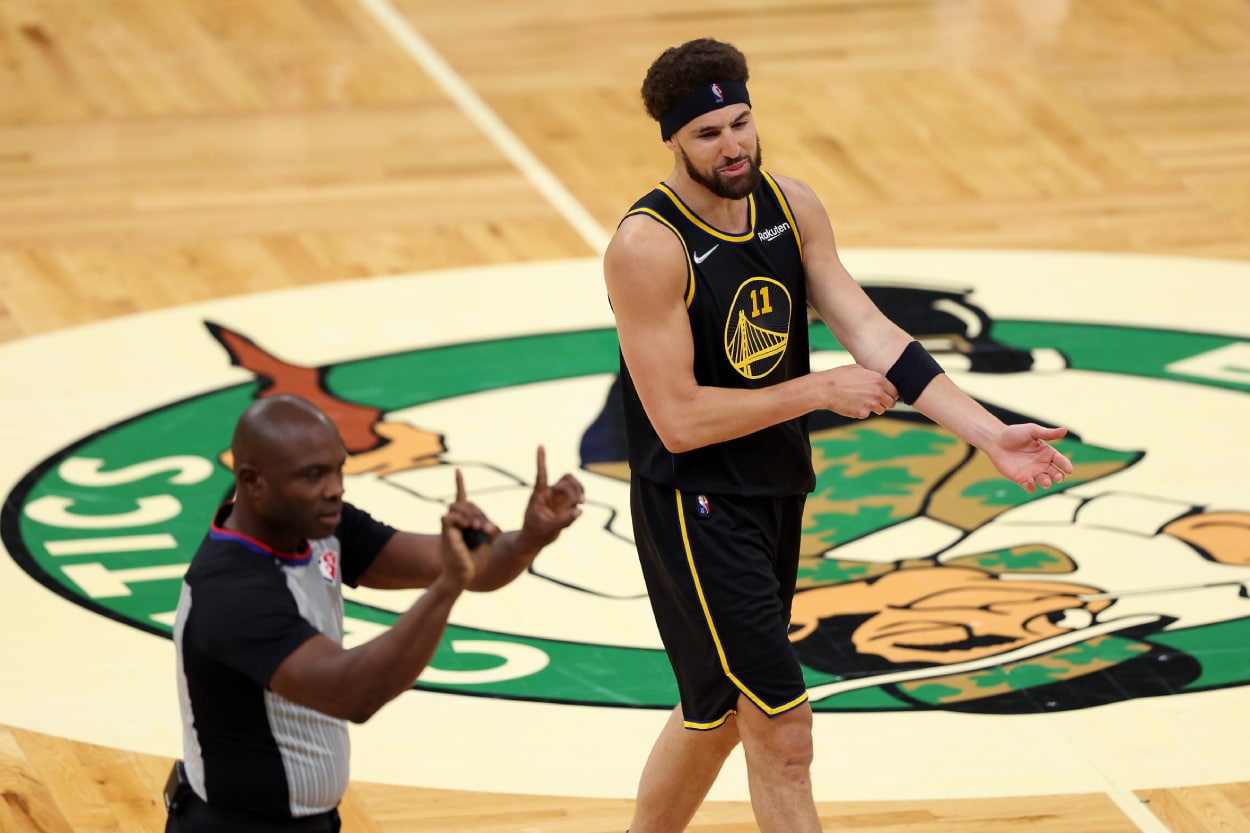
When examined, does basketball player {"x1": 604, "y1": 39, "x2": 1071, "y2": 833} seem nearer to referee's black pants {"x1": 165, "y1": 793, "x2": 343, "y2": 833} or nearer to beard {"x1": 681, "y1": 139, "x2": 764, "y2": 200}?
beard {"x1": 681, "y1": 139, "x2": 764, "y2": 200}

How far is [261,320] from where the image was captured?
825cm

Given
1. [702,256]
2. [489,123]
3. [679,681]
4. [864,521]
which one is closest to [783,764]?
[679,681]

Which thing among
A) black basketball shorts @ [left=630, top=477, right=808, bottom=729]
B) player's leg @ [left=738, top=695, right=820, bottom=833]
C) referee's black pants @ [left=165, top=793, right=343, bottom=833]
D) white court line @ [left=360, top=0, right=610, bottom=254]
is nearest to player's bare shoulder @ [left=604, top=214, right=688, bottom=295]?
black basketball shorts @ [left=630, top=477, right=808, bottom=729]

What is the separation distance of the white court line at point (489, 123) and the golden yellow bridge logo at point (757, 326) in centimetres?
488

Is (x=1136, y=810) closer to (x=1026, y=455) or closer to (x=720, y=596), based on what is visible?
(x=1026, y=455)

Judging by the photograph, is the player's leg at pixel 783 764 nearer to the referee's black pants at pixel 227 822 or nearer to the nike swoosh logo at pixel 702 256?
the nike swoosh logo at pixel 702 256

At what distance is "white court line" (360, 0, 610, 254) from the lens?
934cm

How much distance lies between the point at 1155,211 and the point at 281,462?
6913 millimetres

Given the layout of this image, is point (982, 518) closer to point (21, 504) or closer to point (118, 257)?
point (21, 504)

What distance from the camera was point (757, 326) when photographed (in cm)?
412

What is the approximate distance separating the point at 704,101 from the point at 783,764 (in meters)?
1.29

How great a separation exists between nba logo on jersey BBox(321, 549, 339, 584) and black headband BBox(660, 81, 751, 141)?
1.17 m

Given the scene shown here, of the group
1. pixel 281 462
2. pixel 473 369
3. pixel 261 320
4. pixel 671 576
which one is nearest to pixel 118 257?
pixel 261 320

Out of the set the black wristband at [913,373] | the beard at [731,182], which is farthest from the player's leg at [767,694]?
the beard at [731,182]
